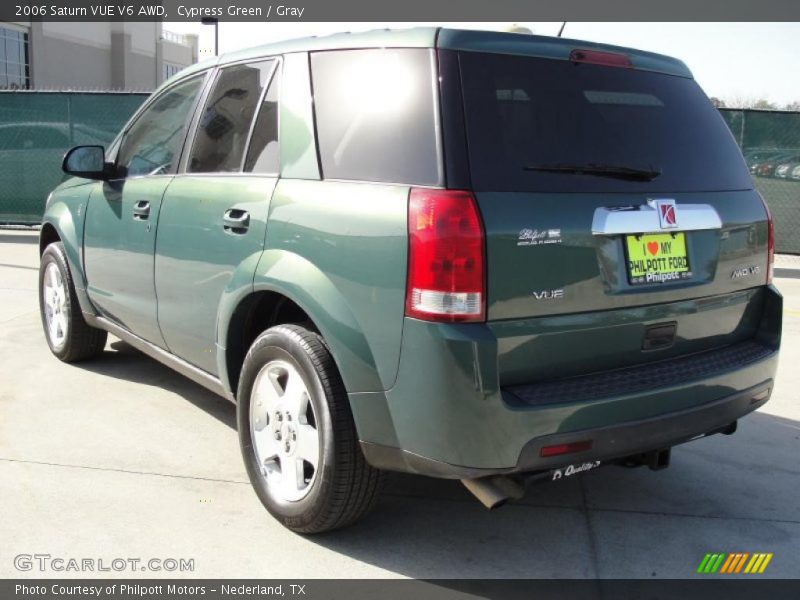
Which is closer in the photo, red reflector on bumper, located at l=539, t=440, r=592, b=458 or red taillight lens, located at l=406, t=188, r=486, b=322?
red taillight lens, located at l=406, t=188, r=486, b=322

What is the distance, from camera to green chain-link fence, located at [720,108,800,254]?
11039 mm

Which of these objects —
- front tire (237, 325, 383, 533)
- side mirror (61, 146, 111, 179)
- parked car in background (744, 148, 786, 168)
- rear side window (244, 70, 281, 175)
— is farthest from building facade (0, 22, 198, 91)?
front tire (237, 325, 383, 533)

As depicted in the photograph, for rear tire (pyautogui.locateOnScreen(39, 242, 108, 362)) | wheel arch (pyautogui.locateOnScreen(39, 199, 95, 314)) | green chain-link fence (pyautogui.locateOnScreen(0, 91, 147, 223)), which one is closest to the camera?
wheel arch (pyautogui.locateOnScreen(39, 199, 95, 314))

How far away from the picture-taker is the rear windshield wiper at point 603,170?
9.48ft

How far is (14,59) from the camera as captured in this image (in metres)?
39.8

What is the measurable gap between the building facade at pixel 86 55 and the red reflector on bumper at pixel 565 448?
37258mm

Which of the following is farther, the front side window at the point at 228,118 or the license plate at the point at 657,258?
the front side window at the point at 228,118

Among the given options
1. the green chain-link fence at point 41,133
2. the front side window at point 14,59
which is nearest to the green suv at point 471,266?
the green chain-link fence at point 41,133

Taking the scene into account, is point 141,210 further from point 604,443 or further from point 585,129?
point 604,443

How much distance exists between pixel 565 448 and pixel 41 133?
11.4 m

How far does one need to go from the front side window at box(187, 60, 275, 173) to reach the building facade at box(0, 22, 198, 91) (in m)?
35.3

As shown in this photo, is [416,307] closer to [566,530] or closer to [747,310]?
[566,530]

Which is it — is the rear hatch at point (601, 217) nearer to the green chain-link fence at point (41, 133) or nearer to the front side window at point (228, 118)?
the front side window at point (228, 118)

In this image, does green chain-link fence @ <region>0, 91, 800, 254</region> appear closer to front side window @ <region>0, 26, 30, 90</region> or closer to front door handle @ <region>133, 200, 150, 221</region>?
front door handle @ <region>133, 200, 150, 221</region>
